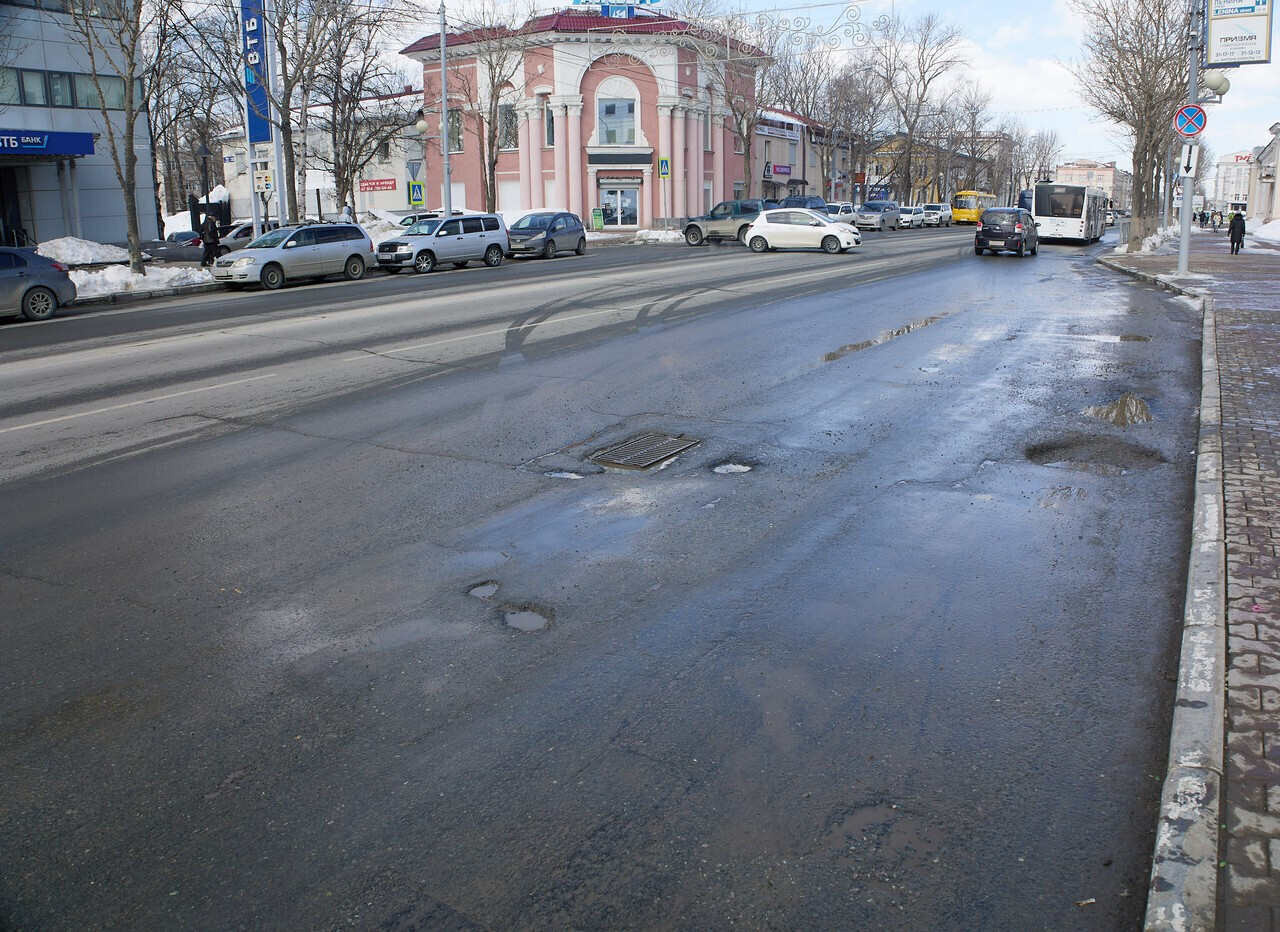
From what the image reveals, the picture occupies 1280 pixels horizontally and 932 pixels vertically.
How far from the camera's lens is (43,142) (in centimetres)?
3288

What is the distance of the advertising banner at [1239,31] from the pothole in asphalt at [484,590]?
25059 millimetres

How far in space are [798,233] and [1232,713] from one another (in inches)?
1377

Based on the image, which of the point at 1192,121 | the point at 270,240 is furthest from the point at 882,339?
the point at 270,240

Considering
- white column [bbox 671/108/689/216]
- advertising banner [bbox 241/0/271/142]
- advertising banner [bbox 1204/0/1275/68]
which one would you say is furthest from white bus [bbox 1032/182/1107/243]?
advertising banner [bbox 241/0/271/142]

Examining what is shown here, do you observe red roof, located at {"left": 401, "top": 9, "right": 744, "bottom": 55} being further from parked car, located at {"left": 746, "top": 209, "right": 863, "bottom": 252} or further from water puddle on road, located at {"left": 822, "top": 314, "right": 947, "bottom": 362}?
water puddle on road, located at {"left": 822, "top": 314, "right": 947, "bottom": 362}

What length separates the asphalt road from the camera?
3.41 meters

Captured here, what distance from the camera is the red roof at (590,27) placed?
5094cm

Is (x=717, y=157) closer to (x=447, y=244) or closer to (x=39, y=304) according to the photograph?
(x=447, y=244)

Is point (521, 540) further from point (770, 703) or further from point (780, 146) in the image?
point (780, 146)

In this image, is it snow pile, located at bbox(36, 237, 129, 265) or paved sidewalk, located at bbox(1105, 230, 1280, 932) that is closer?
paved sidewalk, located at bbox(1105, 230, 1280, 932)

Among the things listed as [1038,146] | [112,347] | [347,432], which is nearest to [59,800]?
[347,432]

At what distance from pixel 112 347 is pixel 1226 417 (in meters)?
14.5

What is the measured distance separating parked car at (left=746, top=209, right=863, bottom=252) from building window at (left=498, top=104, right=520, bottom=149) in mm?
24044

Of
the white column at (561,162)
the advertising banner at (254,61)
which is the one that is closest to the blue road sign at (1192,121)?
the advertising banner at (254,61)
